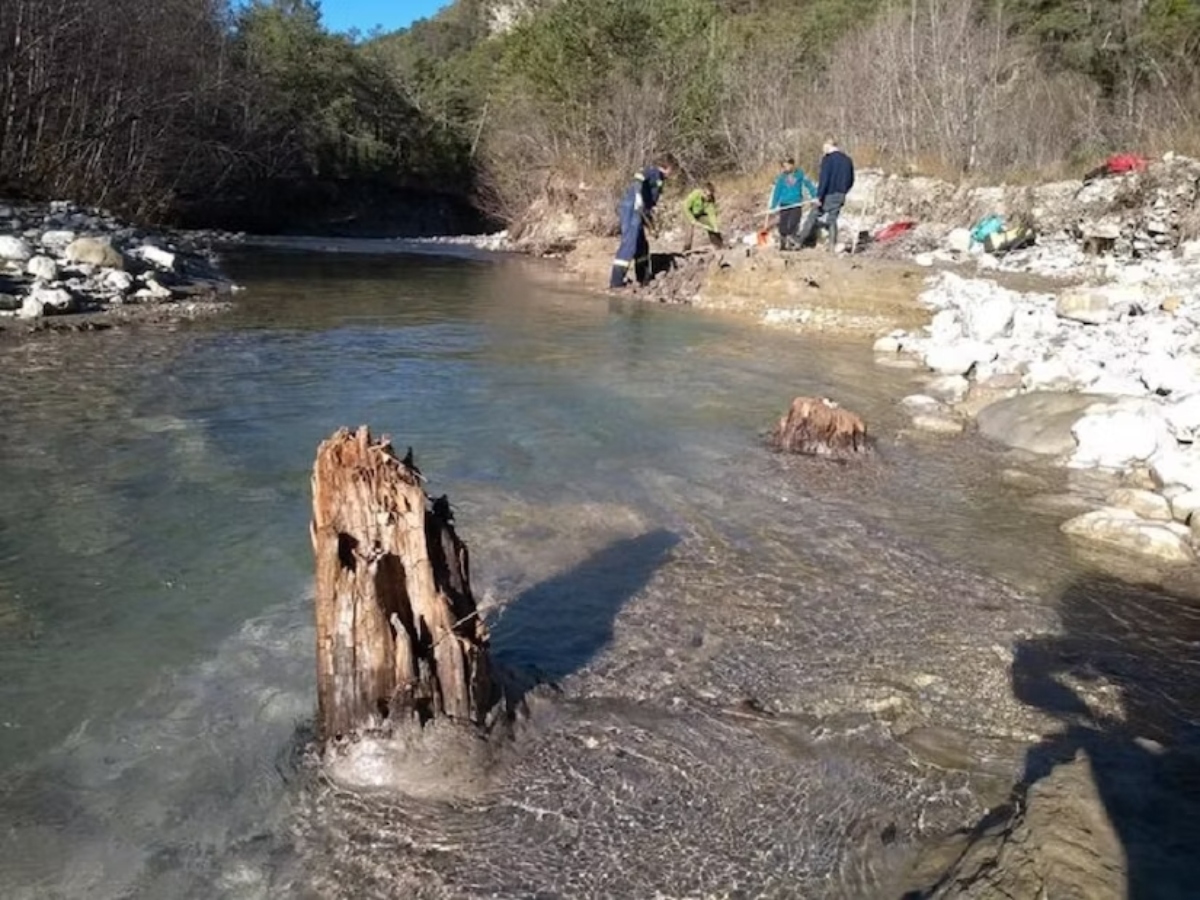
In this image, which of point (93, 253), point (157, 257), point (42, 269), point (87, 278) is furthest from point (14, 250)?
point (157, 257)

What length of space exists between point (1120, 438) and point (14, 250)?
13.4m

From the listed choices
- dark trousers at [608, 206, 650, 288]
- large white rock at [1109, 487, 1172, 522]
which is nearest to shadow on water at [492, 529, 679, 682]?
large white rock at [1109, 487, 1172, 522]

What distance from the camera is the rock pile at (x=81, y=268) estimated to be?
12164 millimetres

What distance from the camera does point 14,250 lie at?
43.8ft

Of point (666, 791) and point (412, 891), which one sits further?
point (666, 791)

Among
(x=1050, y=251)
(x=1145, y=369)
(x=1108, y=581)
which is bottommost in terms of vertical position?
(x=1108, y=581)

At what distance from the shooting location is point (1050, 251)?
19625 mm

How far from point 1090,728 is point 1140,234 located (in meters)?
17.8

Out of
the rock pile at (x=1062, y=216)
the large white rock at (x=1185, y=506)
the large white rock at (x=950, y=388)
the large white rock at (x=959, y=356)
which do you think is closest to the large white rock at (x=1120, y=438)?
the large white rock at (x=1185, y=506)

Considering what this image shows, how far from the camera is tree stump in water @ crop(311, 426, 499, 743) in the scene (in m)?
3.40

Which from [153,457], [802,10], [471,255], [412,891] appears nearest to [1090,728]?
[412,891]

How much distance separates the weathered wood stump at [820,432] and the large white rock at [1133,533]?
73.0 inches

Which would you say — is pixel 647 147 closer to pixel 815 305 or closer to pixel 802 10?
pixel 815 305

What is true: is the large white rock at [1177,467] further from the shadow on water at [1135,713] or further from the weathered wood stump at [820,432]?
the weathered wood stump at [820,432]
